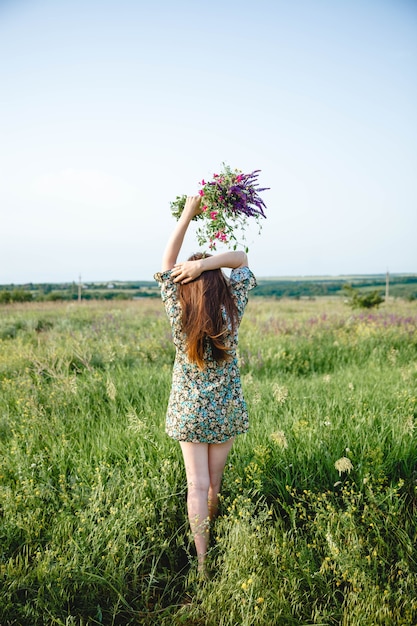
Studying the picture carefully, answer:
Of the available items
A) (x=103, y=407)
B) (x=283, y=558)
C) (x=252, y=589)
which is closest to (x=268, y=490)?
(x=283, y=558)

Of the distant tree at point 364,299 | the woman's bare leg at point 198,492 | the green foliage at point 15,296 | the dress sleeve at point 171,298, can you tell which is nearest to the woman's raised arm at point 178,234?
the dress sleeve at point 171,298

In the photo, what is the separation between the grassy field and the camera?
8.56ft

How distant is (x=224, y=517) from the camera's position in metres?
3.05

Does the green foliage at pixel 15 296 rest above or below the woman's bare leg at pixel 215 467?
above

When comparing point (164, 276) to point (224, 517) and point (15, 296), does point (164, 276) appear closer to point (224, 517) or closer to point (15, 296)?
point (224, 517)

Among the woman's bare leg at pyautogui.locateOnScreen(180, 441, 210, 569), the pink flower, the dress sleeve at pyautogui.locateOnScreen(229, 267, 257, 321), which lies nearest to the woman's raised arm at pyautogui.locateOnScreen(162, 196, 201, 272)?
the pink flower

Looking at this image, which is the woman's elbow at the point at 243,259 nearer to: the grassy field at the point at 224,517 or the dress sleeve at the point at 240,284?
the dress sleeve at the point at 240,284

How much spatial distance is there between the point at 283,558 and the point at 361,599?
1.58 ft

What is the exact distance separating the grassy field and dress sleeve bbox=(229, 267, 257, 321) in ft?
3.62

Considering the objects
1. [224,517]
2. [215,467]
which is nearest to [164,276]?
[215,467]

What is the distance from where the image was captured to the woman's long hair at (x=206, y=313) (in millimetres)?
2913

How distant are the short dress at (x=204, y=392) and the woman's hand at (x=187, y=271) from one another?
11 cm

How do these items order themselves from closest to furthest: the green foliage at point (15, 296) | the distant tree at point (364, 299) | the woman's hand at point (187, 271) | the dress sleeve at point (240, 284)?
the woman's hand at point (187, 271) → the dress sleeve at point (240, 284) → the green foliage at point (15, 296) → the distant tree at point (364, 299)

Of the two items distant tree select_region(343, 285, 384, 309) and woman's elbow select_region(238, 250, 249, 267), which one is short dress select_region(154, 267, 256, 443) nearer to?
woman's elbow select_region(238, 250, 249, 267)
